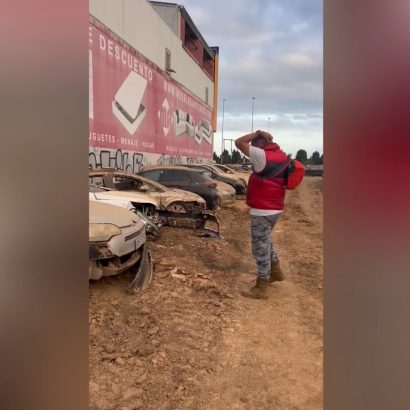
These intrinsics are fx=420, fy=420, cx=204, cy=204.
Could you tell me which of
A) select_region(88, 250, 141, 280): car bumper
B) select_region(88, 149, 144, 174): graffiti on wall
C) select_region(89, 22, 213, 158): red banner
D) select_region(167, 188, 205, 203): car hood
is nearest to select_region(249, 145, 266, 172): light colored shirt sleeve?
select_region(88, 250, 141, 280): car bumper

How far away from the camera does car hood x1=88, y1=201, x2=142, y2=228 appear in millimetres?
4781

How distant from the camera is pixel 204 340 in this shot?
381 centimetres

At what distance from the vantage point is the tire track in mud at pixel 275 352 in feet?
9.42

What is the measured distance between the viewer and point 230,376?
10.4ft

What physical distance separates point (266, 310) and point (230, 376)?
1451 mm

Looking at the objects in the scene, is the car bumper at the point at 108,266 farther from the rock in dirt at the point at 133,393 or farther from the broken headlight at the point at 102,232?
the rock in dirt at the point at 133,393

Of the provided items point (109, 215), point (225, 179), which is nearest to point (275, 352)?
point (109, 215)

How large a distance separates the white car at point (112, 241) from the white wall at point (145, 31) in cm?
1084

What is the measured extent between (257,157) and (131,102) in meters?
13.1

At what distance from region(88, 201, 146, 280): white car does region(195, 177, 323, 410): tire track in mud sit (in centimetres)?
139

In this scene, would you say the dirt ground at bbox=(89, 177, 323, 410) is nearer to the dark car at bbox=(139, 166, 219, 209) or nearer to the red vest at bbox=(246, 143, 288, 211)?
the red vest at bbox=(246, 143, 288, 211)

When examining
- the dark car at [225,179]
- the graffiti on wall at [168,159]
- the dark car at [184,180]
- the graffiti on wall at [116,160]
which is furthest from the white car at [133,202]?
the graffiti on wall at [168,159]
